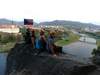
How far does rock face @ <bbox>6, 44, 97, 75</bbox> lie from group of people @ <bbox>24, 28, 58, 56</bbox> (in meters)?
0.45

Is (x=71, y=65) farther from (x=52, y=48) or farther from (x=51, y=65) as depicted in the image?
(x=52, y=48)

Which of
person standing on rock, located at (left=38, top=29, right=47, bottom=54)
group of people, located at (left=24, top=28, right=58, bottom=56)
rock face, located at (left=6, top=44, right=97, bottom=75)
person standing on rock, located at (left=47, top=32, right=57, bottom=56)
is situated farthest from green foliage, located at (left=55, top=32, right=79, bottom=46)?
person standing on rock, located at (left=47, top=32, right=57, bottom=56)

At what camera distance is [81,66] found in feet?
54.1

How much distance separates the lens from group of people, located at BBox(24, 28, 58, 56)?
21422 mm

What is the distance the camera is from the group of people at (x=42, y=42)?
2142 centimetres

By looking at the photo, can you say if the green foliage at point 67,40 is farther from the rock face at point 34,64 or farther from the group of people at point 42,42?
the group of people at point 42,42

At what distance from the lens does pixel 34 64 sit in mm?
21547

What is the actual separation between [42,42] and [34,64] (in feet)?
5.92

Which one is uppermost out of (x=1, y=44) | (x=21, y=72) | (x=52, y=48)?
(x=52, y=48)

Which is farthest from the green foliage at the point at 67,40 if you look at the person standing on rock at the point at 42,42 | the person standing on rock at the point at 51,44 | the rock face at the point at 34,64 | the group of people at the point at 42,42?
the person standing on rock at the point at 51,44

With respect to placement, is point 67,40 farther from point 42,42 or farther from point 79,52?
point 42,42

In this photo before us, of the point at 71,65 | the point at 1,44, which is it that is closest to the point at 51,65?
the point at 71,65

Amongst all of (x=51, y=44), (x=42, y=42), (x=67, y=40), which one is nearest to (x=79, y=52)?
(x=42, y=42)

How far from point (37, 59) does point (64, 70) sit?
4.70m
